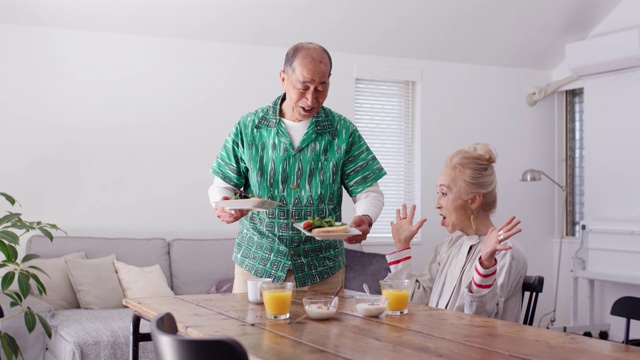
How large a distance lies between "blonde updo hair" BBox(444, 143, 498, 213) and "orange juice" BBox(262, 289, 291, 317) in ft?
2.88

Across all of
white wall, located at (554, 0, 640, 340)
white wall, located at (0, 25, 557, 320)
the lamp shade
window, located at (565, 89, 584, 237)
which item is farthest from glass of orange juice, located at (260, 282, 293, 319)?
window, located at (565, 89, 584, 237)

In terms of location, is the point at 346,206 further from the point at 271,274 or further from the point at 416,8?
the point at 271,274

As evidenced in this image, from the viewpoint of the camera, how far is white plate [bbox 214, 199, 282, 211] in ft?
7.68

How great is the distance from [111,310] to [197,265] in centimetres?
70

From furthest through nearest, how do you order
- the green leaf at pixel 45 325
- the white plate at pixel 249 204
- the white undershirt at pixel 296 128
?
the green leaf at pixel 45 325
the white undershirt at pixel 296 128
the white plate at pixel 249 204

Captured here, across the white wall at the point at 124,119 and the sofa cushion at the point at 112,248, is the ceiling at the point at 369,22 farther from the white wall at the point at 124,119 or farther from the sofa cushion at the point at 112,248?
the sofa cushion at the point at 112,248

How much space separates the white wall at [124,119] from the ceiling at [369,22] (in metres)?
0.10

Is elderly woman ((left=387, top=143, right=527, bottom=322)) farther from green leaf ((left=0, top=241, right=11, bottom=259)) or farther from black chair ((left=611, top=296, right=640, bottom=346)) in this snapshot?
green leaf ((left=0, top=241, right=11, bottom=259))

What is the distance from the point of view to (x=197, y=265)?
4.92 m

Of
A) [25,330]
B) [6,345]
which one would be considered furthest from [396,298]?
[25,330]

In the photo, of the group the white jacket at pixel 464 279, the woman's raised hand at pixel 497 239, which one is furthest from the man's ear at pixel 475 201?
the woman's raised hand at pixel 497 239

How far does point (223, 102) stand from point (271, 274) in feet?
9.88

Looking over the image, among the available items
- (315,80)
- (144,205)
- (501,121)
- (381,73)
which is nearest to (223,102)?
(144,205)

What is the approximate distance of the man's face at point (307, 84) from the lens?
2510 mm
